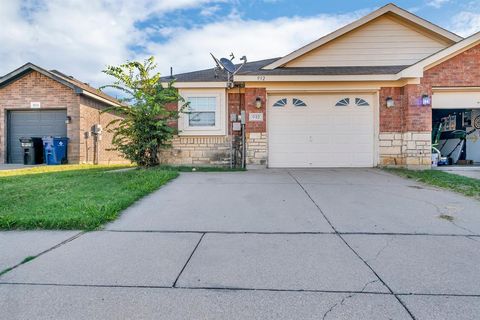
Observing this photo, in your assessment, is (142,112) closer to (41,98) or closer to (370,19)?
(41,98)

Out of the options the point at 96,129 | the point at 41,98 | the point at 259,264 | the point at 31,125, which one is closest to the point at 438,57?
the point at 259,264

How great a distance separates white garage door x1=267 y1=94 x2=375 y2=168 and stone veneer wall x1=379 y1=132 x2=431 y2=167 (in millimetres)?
439

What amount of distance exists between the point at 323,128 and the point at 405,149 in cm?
275

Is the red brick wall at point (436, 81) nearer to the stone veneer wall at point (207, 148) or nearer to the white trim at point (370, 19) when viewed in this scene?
the white trim at point (370, 19)

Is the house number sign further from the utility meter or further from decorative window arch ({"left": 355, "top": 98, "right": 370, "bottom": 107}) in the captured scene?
the utility meter

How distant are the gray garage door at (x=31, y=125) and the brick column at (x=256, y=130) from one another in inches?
357

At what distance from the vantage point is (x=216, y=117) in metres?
10.3

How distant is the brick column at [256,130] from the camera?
32.2ft

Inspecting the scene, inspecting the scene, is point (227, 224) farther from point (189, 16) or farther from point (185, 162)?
point (189, 16)

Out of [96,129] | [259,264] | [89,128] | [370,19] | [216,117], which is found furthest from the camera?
[96,129]

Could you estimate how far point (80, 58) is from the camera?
18641 millimetres


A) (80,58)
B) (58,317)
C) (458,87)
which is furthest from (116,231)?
(80,58)

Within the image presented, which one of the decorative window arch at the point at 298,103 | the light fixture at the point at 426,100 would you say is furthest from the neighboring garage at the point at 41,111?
the light fixture at the point at 426,100

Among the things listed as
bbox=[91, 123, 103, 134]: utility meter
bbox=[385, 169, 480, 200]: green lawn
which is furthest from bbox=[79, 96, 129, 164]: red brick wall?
bbox=[385, 169, 480, 200]: green lawn
